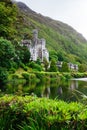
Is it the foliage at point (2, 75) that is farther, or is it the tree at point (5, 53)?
the tree at point (5, 53)

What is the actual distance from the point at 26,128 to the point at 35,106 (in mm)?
500

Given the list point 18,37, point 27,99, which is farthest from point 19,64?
point 27,99

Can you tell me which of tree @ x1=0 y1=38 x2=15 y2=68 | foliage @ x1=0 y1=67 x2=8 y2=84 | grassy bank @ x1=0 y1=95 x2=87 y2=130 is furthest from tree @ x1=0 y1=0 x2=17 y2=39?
grassy bank @ x1=0 y1=95 x2=87 y2=130

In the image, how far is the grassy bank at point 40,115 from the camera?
18.0 feet

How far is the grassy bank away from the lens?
18.0 ft

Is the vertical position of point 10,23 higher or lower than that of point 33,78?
higher

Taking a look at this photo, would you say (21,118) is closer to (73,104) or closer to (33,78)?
(73,104)

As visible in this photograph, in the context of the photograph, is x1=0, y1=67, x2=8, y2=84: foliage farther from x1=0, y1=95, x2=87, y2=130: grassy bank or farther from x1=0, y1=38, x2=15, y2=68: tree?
x1=0, y1=95, x2=87, y2=130: grassy bank

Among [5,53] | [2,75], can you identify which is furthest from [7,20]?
[2,75]

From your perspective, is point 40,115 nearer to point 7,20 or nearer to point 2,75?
point 2,75

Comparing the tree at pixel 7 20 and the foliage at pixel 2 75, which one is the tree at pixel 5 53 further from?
the tree at pixel 7 20

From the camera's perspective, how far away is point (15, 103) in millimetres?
6676

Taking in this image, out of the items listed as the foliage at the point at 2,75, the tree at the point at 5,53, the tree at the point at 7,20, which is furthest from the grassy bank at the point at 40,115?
the tree at the point at 7,20

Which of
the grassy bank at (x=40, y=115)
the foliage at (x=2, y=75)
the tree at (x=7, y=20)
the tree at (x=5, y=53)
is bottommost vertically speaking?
the foliage at (x=2, y=75)
